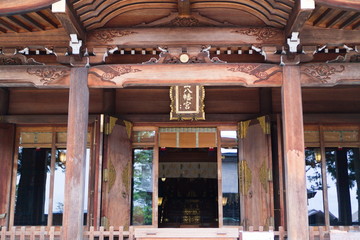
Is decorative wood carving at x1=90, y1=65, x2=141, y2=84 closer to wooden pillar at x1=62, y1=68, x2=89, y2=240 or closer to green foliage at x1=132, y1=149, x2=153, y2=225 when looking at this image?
wooden pillar at x1=62, y1=68, x2=89, y2=240

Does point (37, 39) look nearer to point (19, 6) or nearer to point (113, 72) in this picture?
point (19, 6)

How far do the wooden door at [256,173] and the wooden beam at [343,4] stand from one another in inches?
128

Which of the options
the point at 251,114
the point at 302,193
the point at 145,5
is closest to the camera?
the point at 302,193

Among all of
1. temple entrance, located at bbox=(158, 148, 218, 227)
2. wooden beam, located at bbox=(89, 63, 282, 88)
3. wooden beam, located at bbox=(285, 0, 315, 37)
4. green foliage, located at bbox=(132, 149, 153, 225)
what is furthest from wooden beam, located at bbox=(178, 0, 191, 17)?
temple entrance, located at bbox=(158, 148, 218, 227)

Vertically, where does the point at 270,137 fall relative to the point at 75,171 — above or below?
above

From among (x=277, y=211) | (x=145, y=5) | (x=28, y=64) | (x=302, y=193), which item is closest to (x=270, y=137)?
(x=277, y=211)

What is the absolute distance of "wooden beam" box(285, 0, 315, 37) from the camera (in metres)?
5.08

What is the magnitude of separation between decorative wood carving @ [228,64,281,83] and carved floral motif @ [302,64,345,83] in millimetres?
475

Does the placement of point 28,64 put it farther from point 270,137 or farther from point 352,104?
point 352,104

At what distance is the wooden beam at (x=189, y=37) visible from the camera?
6.18 meters

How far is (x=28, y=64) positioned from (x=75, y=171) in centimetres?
192

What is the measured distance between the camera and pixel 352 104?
8.52 meters

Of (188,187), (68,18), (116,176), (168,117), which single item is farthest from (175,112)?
(188,187)

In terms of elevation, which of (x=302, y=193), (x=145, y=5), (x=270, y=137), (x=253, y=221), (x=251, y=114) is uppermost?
(x=145, y=5)
